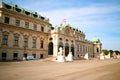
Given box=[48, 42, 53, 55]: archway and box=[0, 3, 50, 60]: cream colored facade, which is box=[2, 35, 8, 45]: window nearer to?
box=[0, 3, 50, 60]: cream colored facade

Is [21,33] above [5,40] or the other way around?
above

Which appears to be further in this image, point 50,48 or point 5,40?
point 50,48

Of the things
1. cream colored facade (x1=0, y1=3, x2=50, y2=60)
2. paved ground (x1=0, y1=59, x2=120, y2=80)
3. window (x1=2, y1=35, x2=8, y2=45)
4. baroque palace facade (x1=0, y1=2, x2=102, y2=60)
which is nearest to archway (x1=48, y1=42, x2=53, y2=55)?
baroque palace facade (x1=0, y1=2, x2=102, y2=60)

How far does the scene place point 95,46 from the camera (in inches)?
3777

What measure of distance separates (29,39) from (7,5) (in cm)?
1212

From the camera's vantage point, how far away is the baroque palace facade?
38619 millimetres

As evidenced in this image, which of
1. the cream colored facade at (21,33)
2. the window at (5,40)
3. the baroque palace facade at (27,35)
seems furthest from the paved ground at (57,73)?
the baroque palace facade at (27,35)

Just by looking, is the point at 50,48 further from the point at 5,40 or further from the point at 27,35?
the point at 5,40

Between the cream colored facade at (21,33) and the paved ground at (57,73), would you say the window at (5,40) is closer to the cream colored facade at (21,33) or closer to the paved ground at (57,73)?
the cream colored facade at (21,33)

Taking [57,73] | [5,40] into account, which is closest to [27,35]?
[5,40]

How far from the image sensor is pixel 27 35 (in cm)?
4469

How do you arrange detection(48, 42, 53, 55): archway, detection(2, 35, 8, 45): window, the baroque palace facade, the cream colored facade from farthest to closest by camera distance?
1. detection(48, 42, 53, 55): archway
2. the baroque palace facade
3. the cream colored facade
4. detection(2, 35, 8, 45): window

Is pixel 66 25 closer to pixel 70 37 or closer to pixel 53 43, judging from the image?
pixel 70 37

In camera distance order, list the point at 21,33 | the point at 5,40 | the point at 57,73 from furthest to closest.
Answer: the point at 21,33 < the point at 5,40 < the point at 57,73
